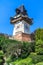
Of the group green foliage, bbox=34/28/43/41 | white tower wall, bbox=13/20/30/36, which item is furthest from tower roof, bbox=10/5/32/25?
green foliage, bbox=34/28/43/41

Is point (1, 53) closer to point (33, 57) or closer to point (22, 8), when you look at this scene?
point (33, 57)

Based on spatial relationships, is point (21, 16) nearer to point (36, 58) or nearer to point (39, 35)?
point (39, 35)

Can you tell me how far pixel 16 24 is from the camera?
57.1 meters

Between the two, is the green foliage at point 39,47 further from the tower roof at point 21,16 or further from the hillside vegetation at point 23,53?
the tower roof at point 21,16

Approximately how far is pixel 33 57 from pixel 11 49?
487 centimetres

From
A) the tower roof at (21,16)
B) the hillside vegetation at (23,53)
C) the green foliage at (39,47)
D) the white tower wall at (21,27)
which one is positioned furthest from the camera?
the tower roof at (21,16)

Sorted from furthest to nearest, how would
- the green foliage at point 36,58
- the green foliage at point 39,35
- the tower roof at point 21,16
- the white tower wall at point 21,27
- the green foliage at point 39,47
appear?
the tower roof at point 21,16 < the white tower wall at point 21,27 < the green foliage at point 39,35 < the green foliage at point 39,47 < the green foliage at point 36,58

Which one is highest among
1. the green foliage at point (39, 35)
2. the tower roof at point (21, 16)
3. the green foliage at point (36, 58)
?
the tower roof at point (21, 16)

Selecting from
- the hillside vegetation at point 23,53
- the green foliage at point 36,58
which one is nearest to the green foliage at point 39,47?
the hillside vegetation at point 23,53

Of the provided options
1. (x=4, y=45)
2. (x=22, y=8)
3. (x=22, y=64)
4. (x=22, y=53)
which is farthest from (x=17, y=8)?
(x=22, y=64)

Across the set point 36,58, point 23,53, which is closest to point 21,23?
point 23,53

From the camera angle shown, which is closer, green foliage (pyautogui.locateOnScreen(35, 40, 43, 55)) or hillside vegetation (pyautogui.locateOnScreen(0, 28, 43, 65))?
hillside vegetation (pyautogui.locateOnScreen(0, 28, 43, 65))

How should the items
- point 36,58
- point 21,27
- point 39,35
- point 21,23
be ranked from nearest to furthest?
1. point 36,58
2. point 39,35
3. point 21,27
4. point 21,23

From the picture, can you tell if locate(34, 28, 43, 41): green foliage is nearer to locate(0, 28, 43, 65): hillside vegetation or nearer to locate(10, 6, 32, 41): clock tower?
locate(0, 28, 43, 65): hillside vegetation
